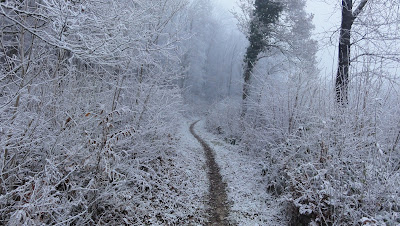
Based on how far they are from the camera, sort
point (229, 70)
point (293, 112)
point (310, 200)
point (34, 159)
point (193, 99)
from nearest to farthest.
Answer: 1. point (34, 159)
2. point (310, 200)
3. point (293, 112)
4. point (193, 99)
5. point (229, 70)

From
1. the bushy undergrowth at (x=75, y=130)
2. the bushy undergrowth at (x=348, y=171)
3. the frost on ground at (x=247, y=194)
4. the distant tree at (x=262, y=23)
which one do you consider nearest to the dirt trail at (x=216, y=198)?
the frost on ground at (x=247, y=194)

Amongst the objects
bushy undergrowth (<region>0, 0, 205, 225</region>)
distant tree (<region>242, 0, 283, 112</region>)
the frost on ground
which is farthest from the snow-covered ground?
distant tree (<region>242, 0, 283, 112</region>)

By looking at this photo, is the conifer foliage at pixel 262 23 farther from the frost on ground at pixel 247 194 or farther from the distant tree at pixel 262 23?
Result: the frost on ground at pixel 247 194

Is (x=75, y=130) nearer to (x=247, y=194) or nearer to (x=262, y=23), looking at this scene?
(x=247, y=194)

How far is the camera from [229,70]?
145 ft

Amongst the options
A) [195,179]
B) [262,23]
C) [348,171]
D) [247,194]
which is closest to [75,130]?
[195,179]

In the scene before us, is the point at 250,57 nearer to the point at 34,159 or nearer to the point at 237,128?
the point at 237,128

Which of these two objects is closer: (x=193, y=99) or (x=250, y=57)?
(x=250, y=57)

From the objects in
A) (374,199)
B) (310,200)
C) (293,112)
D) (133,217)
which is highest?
(293,112)

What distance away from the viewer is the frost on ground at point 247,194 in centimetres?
543

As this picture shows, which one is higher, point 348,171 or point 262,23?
point 262,23

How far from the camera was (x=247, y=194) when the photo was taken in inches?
263

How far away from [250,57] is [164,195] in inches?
454

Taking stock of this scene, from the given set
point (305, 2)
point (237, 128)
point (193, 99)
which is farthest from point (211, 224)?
point (193, 99)
